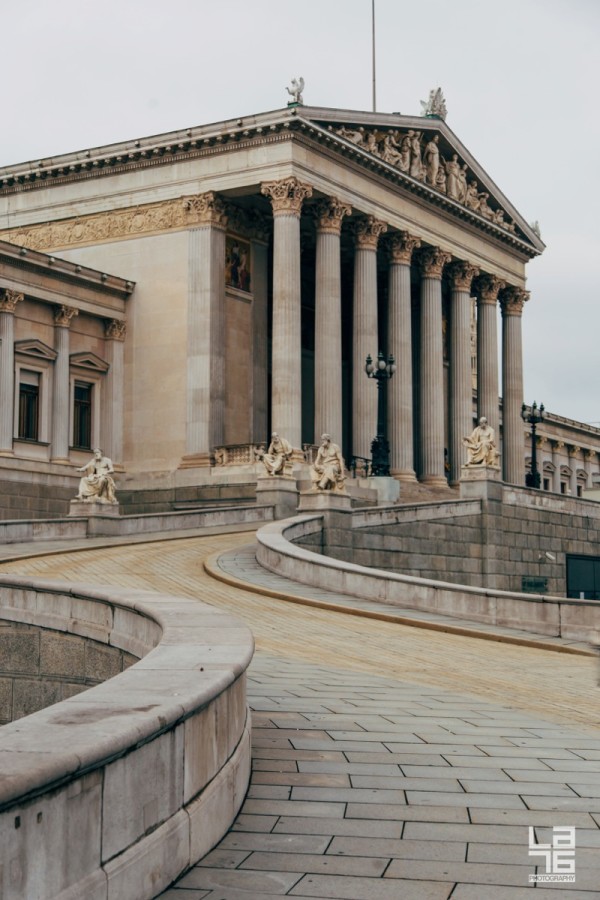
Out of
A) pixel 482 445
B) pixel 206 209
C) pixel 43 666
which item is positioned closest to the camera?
pixel 43 666

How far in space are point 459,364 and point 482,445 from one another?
24.7 meters

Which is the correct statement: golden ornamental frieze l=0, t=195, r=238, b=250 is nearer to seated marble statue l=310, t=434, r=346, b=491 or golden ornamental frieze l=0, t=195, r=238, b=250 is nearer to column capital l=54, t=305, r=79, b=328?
column capital l=54, t=305, r=79, b=328

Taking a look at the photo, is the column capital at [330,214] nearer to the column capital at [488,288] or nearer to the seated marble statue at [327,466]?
the column capital at [488,288]

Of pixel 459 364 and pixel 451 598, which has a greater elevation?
pixel 459 364

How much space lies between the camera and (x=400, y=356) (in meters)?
61.8

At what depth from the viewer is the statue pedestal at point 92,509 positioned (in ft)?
122

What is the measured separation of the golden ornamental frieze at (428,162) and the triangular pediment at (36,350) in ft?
50.8

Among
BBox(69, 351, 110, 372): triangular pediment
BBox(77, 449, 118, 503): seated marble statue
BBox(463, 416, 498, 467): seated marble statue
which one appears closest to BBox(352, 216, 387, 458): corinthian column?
BBox(69, 351, 110, 372): triangular pediment

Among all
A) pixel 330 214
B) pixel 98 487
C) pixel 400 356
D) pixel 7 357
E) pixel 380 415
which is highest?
pixel 330 214

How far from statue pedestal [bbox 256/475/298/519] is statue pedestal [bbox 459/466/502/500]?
6569 millimetres

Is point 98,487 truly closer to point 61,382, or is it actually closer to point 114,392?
point 61,382

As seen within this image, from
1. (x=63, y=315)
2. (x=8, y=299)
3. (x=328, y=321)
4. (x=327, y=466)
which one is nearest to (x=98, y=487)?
(x=327, y=466)

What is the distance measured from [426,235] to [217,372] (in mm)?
14866

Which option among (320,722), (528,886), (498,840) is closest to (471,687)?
(320,722)
